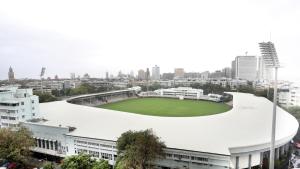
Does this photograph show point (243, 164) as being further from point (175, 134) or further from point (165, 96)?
point (165, 96)

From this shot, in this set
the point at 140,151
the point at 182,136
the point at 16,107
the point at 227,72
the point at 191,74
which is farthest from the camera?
the point at 191,74

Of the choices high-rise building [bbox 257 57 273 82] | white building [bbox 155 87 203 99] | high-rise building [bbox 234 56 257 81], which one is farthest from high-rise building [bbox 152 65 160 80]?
white building [bbox 155 87 203 99]

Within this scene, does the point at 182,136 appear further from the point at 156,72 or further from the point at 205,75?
the point at 156,72

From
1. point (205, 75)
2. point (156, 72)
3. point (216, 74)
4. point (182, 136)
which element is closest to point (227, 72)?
point (216, 74)

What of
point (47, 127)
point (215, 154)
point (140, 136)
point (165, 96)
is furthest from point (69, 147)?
point (165, 96)

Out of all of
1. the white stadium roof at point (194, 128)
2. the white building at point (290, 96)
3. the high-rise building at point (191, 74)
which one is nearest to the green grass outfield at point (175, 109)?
the white building at point (290, 96)

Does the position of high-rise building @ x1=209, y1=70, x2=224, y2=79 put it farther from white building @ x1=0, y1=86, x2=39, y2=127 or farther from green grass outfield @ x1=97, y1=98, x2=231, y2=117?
white building @ x1=0, y1=86, x2=39, y2=127
